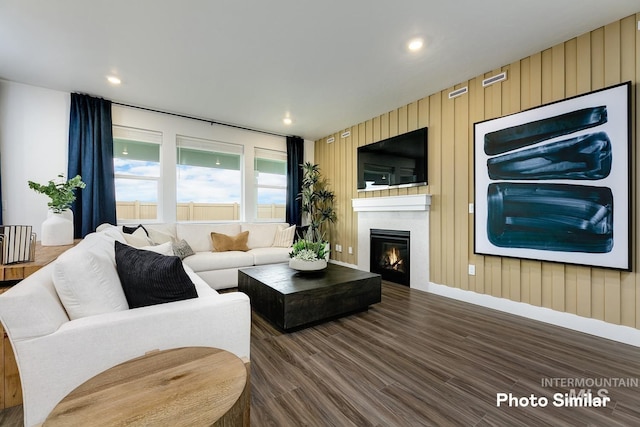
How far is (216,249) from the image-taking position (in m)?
4.16

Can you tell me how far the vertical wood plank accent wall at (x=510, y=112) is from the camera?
87.9 inches

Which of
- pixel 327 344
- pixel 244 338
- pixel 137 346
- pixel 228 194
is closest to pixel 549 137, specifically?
pixel 327 344

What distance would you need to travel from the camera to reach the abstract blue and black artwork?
7.40 feet

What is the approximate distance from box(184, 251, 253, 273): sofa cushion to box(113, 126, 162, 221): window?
4.52ft

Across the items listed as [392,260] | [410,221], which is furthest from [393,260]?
[410,221]

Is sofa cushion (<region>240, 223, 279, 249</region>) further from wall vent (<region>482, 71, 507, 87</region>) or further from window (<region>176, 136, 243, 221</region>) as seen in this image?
wall vent (<region>482, 71, 507, 87</region>)

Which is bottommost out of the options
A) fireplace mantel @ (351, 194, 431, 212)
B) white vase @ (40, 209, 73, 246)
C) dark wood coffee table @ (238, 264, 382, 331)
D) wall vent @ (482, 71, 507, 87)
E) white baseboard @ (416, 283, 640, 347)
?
white baseboard @ (416, 283, 640, 347)

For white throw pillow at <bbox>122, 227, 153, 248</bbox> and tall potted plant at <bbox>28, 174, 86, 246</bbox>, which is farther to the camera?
Result: white throw pillow at <bbox>122, 227, 153, 248</bbox>

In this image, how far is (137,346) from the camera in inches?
48.7

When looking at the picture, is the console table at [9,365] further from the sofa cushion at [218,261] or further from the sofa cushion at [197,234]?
the sofa cushion at [197,234]

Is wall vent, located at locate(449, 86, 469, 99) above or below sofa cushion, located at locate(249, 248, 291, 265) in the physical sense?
above

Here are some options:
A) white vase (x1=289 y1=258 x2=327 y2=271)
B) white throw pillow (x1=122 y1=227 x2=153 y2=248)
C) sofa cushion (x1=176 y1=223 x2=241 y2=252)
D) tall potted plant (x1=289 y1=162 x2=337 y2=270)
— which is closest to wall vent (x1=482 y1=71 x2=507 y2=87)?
white vase (x1=289 y1=258 x2=327 y2=271)

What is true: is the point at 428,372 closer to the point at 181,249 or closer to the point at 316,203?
the point at 181,249

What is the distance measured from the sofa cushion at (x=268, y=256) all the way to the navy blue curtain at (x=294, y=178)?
1.32 meters
